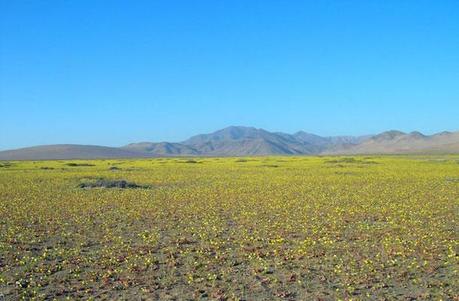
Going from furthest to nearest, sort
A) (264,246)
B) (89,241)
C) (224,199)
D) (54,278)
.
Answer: (224,199)
(89,241)
(264,246)
(54,278)

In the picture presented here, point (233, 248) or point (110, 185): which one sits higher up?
point (110, 185)

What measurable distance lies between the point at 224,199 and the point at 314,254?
15.9 metres

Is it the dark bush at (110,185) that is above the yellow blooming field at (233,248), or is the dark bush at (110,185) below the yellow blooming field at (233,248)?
above

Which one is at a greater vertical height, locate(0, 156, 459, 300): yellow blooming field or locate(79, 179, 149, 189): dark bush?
locate(79, 179, 149, 189): dark bush

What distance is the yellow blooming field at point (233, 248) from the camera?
1293cm

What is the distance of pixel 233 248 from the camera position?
1766cm

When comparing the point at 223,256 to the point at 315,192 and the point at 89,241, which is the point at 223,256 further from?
the point at 315,192

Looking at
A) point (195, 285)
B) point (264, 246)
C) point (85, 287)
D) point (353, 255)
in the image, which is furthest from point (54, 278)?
point (353, 255)

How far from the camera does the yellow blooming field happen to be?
12.9 m

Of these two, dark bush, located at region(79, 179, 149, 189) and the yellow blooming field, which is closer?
the yellow blooming field

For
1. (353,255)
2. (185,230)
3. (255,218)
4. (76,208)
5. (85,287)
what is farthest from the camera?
(76,208)

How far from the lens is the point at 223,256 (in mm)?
16438

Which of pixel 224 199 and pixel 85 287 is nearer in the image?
pixel 85 287

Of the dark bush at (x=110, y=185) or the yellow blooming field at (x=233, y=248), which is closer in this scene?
the yellow blooming field at (x=233, y=248)
